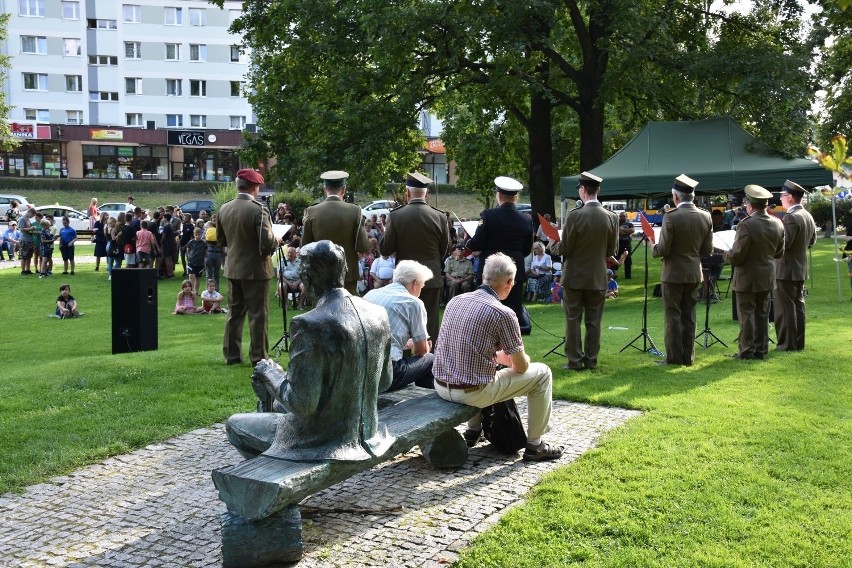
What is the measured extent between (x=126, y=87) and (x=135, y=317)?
56.4m

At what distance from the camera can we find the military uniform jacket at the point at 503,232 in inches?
408

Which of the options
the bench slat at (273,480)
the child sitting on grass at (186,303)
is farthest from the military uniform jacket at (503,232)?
the child sitting on grass at (186,303)

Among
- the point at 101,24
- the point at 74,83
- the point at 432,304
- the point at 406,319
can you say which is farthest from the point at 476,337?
the point at 101,24

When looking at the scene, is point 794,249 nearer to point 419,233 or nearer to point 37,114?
point 419,233

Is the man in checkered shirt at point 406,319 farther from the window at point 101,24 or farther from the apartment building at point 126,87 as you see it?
the window at point 101,24

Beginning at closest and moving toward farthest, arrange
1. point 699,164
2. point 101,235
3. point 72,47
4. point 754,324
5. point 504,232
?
1. point 504,232
2. point 754,324
3. point 699,164
4. point 101,235
5. point 72,47

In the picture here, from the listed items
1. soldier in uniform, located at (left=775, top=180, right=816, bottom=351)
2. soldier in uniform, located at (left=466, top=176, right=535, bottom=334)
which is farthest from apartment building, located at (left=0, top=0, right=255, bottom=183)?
soldier in uniform, located at (left=775, top=180, right=816, bottom=351)

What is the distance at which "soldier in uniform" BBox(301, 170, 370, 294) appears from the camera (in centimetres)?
988

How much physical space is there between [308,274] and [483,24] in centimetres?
1586

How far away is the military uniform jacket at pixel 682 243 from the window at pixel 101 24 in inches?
2413

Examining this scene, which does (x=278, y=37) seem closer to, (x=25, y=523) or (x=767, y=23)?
(x=767, y=23)

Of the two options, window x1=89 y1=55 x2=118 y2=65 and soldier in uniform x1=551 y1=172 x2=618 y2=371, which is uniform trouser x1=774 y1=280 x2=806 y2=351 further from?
window x1=89 y1=55 x2=118 y2=65

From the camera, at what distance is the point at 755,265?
10.6m

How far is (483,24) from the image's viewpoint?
19.5 meters
